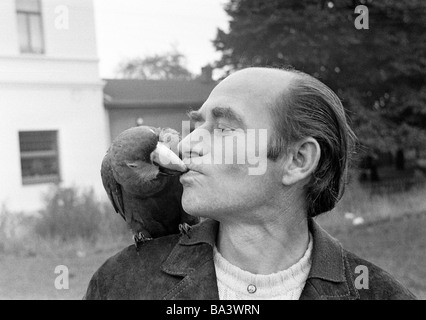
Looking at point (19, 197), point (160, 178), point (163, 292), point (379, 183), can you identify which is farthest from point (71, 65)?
point (379, 183)

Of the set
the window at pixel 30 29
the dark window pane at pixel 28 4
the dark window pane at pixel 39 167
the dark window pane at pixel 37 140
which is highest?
the dark window pane at pixel 28 4

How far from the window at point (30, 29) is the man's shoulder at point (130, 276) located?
2.64 metres

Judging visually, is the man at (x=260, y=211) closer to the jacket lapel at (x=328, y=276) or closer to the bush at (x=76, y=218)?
the jacket lapel at (x=328, y=276)

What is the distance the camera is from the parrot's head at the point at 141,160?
0.98m

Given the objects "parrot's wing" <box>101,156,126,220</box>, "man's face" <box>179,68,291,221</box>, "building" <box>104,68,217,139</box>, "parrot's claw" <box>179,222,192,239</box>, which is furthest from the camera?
"building" <box>104,68,217,139</box>

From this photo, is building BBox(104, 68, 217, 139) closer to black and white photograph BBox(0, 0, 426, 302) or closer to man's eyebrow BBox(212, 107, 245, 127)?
black and white photograph BBox(0, 0, 426, 302)

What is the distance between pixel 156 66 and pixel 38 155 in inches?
31.3

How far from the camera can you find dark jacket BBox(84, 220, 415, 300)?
0.81 meters

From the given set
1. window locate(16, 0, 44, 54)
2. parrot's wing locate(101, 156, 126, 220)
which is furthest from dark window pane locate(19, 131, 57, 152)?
parrot's wing locate(101, 156, 126, 220)

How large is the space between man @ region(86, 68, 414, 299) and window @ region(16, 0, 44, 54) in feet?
8.76

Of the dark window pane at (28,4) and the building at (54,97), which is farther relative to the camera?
the dark window pane at (28,4)

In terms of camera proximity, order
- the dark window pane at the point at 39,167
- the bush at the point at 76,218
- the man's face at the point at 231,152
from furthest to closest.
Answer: the bush at the point at 76,218 < the dark window pane at the point at 39,167 < the man's face at the point at 231,152

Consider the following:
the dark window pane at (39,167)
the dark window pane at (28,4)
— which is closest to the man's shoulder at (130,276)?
the dark window pane at (39,167)

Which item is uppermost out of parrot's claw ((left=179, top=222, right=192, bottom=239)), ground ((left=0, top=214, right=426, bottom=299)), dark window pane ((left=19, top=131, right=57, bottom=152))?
parrot's claw ((left=179, top=222, right=192, bottom=239))
